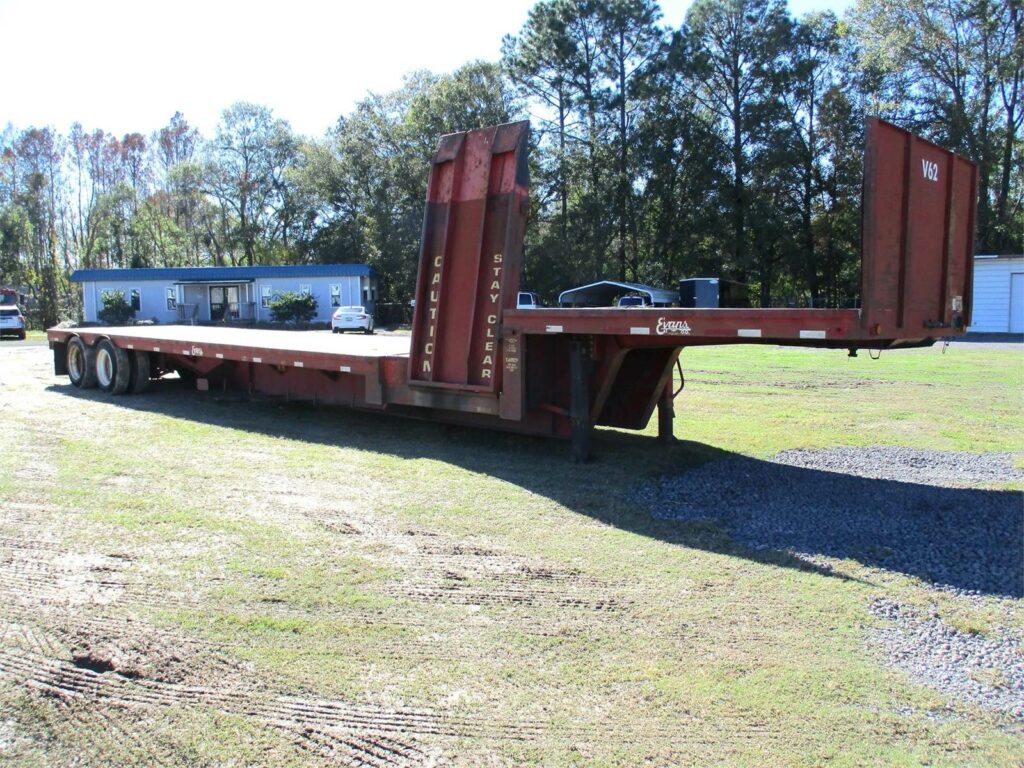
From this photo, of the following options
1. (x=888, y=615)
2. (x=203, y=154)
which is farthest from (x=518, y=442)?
(x=203, y=154)

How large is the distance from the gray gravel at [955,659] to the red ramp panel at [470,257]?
4.85 m

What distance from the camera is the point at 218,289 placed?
48531 millimetres

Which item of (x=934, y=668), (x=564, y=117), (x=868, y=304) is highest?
(x=564, y=117)

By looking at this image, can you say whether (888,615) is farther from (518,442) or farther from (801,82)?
(801,82)

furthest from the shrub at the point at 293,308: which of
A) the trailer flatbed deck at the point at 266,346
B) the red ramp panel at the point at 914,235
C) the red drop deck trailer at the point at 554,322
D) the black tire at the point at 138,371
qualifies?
the red ramp panel at the point at 914,235

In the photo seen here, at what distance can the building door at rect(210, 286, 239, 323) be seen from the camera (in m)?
48.2

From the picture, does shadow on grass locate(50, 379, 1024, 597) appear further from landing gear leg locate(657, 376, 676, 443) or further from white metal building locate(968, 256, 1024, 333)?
white metal building locate(968, 256, 1024, 333)

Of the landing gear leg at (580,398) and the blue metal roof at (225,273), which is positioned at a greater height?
the blue metal roof at (225,273)

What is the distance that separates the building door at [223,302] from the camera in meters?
48.2

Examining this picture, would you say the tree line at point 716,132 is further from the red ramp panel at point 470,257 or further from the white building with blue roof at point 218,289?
the red ramp panel at point 470,257

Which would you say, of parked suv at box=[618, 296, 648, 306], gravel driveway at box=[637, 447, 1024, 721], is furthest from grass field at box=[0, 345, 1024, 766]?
parked suv at box=[618, 296, 648, 306]

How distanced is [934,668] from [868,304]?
2.80 m

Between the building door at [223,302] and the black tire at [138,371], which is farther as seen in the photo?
the building door at [223,302]

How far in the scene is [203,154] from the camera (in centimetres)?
6388
